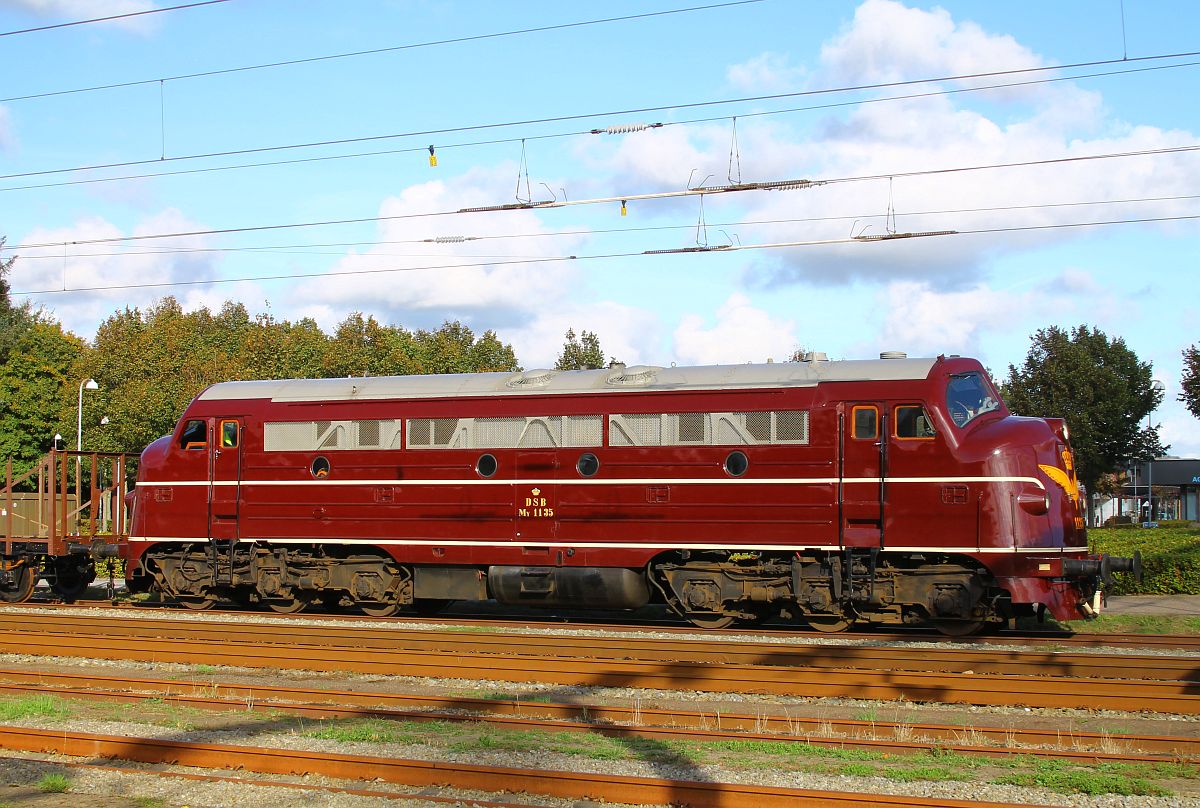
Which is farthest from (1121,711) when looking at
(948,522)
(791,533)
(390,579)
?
(390,579)

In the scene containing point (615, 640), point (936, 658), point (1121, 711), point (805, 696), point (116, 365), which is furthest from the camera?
point (116, 365)

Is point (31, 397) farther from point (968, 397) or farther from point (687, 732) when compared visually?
point (687, 732)

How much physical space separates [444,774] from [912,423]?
10.5 meters

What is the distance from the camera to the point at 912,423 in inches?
695

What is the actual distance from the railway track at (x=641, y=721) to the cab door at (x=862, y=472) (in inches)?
236

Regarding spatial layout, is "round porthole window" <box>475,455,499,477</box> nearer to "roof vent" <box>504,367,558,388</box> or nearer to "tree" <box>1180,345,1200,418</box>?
"roof vent" <box>504,367,558,388</box>

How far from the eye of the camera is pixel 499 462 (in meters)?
20.0

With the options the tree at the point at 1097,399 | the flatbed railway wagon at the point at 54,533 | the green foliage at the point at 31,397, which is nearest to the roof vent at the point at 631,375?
the flatbed railway wagon at the point at 54,533

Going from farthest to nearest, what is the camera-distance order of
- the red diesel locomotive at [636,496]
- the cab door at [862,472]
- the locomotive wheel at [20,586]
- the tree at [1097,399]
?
the tree at [1097,399]
the locomotive wheel at [20,586]
the cab door at [862,472]
the red diesel locomotive at [636,496]

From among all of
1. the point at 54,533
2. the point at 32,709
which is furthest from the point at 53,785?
the point at 54,533

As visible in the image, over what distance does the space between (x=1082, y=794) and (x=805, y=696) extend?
4298 mm

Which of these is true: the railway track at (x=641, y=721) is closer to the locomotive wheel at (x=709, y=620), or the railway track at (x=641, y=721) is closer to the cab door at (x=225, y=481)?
the locomotive wheel at (x=709, y=620)

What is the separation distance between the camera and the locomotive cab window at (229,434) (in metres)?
21.8

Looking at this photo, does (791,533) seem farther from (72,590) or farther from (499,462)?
(72,590)
